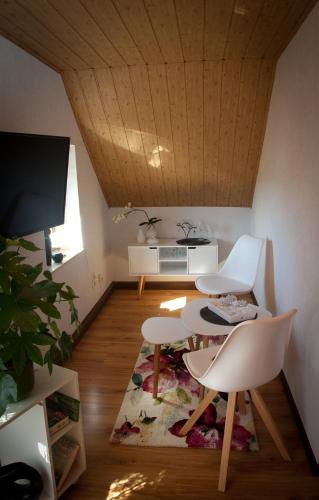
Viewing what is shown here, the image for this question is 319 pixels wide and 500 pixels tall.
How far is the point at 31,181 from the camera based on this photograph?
2055mm

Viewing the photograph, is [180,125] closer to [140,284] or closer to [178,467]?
[140,284]

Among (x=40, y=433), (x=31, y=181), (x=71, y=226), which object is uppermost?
(x=31, y=181)

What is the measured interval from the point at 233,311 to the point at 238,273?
4.17ft

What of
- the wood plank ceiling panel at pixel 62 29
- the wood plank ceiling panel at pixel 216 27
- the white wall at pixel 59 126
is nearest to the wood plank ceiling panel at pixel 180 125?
the wood plank ceiling panel at pixel 216 27

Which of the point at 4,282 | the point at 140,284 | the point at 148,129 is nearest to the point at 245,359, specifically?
the point at 4,282

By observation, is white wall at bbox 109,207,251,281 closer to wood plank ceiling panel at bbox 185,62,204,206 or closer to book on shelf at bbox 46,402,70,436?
wood plank ceiling panel at bbox 185,62,204,206

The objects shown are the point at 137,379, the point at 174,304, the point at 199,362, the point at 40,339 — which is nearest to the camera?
the point at 40,339

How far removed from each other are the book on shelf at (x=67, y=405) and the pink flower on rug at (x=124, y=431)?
0.47m

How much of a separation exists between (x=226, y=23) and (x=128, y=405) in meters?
2.50

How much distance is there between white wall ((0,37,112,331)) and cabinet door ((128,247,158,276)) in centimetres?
35

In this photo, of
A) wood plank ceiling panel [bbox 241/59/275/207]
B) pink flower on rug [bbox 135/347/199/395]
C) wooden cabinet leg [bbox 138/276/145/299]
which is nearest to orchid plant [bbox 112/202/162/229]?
wooden cabinet leg [bbox 138/276/145/299]

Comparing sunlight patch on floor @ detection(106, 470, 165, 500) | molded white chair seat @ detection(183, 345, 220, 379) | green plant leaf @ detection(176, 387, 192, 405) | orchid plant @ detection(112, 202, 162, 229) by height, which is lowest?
sunlight patch on floor @ detection(106, 470, 165, 500)

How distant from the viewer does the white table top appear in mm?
2096

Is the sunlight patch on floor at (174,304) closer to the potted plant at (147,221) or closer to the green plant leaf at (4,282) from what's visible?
the potted plant at (147,221)
